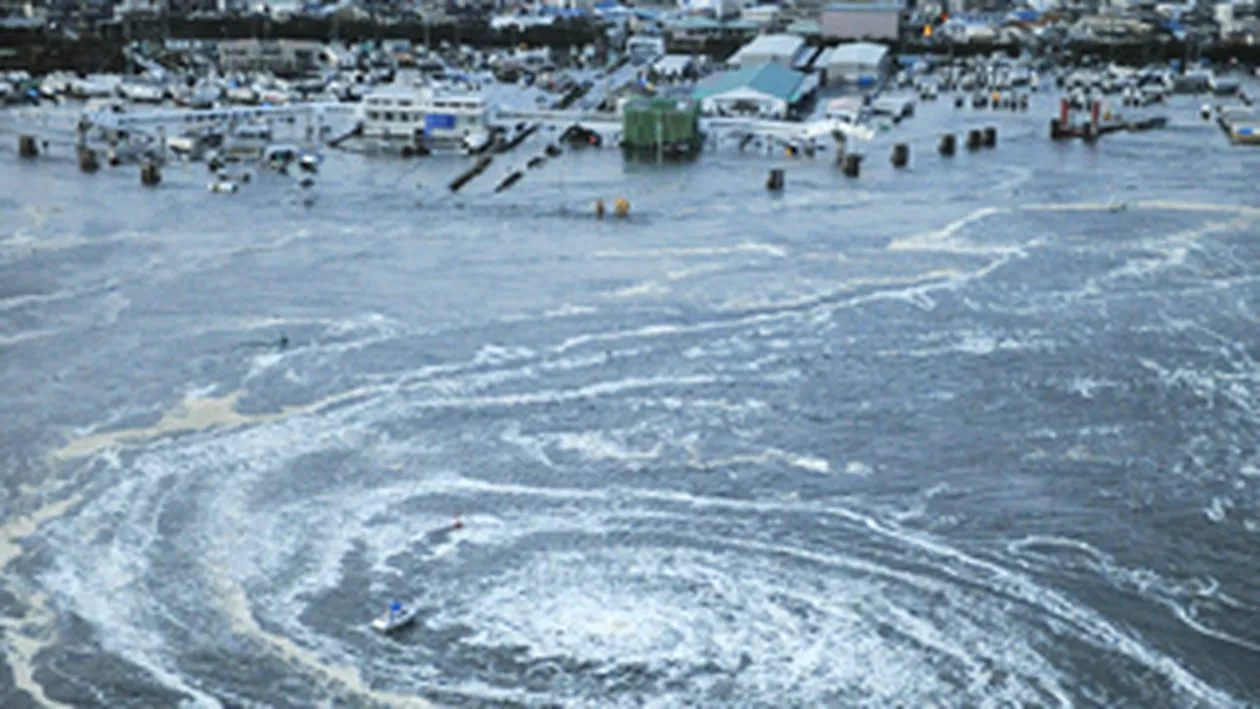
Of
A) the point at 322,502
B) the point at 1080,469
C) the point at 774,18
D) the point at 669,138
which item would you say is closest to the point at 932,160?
the point at 669,138

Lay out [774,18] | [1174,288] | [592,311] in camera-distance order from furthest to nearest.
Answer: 1. [774,18]
2. [1174,288]
3. [592,311]

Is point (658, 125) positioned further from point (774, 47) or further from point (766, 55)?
point (774, 47)

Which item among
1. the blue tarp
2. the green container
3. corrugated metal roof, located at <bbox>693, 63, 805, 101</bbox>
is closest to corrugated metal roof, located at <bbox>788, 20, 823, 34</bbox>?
corrugated metal roof, located at <bbox>693, 63, 805, 101</bbox>

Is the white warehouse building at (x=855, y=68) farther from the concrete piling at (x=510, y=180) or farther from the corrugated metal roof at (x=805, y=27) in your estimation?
the concrete piling at (x=510, y=180)

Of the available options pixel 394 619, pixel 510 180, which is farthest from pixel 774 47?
pixel 394 619

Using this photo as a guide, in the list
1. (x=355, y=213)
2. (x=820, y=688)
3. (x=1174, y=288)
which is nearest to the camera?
(x=820, y=688)

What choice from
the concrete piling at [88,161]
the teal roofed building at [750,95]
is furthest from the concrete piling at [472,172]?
the concrete piling at [88,161]

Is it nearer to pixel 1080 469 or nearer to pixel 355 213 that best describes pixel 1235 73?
pixel 355 213

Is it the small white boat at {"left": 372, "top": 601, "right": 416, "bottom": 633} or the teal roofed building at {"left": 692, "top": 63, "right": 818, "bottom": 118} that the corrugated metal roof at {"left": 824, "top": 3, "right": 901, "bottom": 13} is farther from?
the small white boat at {"left": 372, "top": 601, "right": 416, "bottom": 633}
